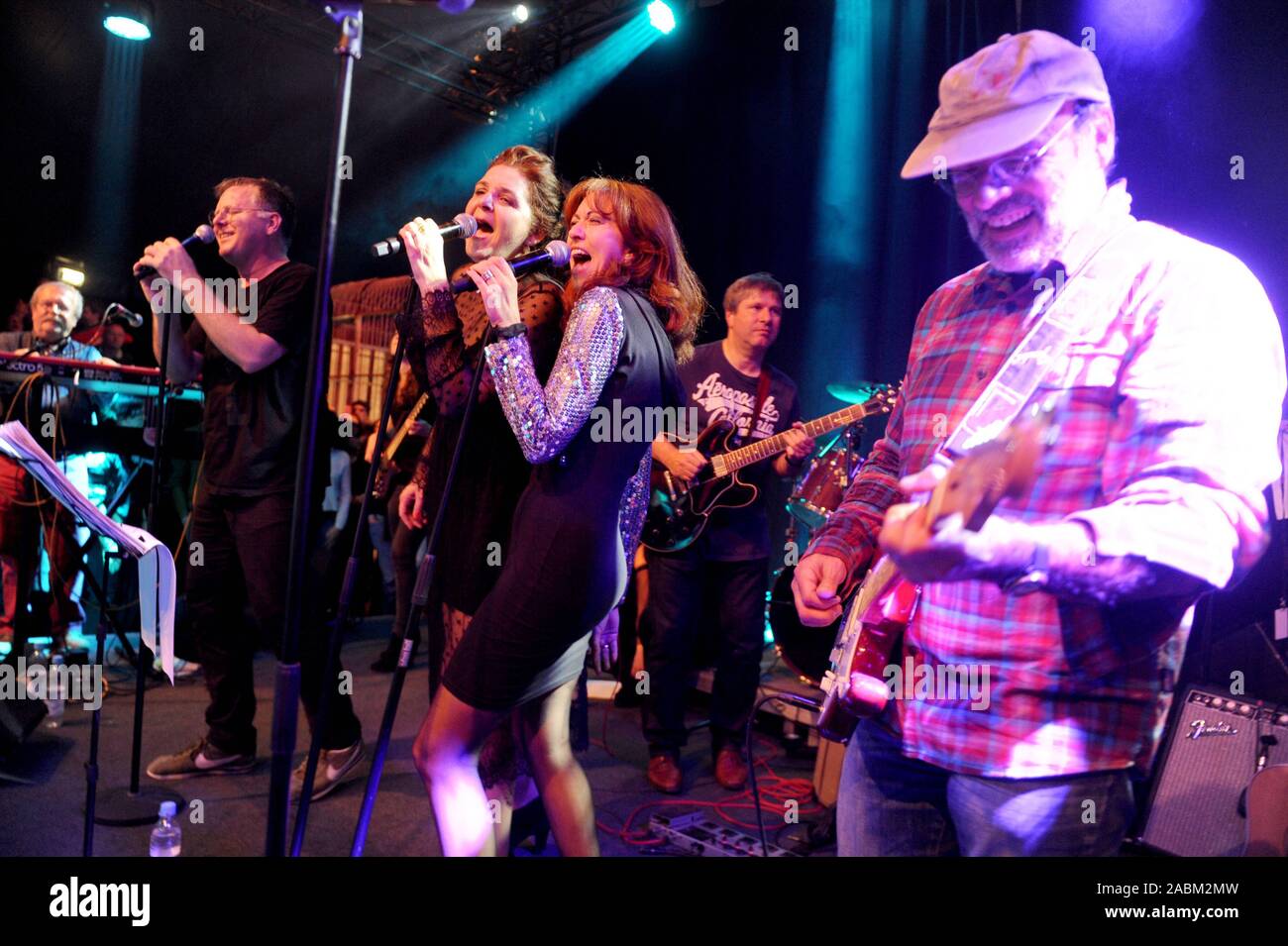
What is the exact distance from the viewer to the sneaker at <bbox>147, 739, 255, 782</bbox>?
10.8ft

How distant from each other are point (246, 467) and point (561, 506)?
5.84 feet

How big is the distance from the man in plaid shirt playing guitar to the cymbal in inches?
92.7

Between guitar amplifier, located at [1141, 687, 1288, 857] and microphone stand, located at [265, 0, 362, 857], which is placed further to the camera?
guitar amplifier, located at [1141, 687, 1288, 857]

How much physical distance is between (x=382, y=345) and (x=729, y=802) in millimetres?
10766

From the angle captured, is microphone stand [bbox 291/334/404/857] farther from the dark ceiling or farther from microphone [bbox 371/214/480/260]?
the dark ceiling

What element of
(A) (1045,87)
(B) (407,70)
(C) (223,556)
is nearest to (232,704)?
(C) (223,556)

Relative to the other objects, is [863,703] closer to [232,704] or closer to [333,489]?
[232,704]

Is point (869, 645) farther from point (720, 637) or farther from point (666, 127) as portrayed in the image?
point (666, 127)

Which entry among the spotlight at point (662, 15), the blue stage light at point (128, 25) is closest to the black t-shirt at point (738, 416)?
the spotlight at point (662, 15)

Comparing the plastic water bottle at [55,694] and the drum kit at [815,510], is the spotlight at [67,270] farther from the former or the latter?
the drum kit at [815,510]

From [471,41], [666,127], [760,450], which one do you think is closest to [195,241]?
[760,450]

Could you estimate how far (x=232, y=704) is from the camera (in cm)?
333

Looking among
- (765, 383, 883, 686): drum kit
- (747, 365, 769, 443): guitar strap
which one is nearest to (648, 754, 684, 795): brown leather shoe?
(765, 383, 883, 686): drum kit

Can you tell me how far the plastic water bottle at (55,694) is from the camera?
13.1ft
